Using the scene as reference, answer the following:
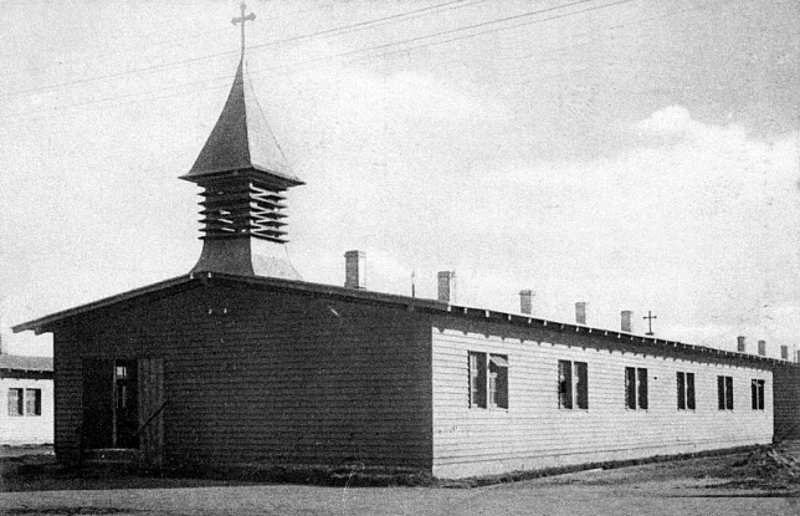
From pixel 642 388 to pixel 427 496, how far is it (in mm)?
14881

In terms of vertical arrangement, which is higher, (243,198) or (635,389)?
(243,198)

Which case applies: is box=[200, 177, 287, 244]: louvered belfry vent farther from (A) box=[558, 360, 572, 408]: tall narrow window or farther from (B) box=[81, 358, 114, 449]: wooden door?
(A) box=[558, 360, 572, 408]: tall narrow window

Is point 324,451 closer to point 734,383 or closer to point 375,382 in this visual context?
point 375,382

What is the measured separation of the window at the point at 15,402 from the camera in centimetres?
4144

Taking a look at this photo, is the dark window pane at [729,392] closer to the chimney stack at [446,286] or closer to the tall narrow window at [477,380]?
the chimney stack at [446,286]

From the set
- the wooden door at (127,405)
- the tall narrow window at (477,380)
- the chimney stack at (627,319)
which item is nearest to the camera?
the tall narrow window at (477,380)

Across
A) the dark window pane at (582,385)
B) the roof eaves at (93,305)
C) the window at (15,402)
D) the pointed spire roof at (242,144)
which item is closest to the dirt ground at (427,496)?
the roof eaves at (93,305)

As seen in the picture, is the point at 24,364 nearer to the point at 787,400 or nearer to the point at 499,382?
the point at 499,382

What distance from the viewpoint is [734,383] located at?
3875 centimetres

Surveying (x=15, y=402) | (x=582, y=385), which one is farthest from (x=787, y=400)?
(x=15, y=402)

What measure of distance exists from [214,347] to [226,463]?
2.47m

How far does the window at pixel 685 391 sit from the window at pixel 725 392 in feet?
9.67

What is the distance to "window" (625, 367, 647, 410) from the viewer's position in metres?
30.0

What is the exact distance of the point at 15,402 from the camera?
4181cm
